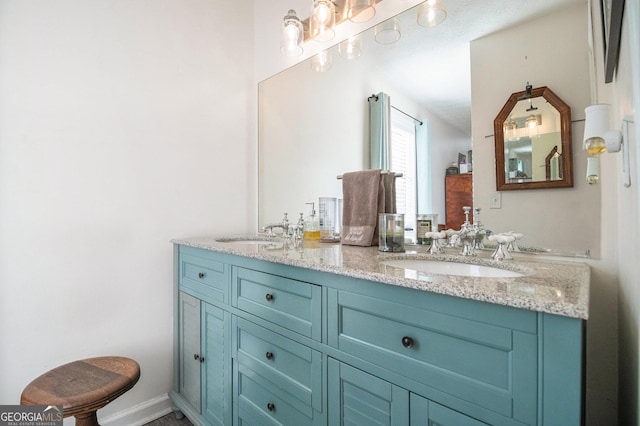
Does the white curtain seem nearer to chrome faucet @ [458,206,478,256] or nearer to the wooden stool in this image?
chrome faucet @ [458,206,478,256]

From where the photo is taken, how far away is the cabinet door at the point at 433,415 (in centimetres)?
67

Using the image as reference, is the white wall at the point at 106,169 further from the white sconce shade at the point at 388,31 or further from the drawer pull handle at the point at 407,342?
the drawer pull handle at the point at 407,342

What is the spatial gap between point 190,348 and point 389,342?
128cm

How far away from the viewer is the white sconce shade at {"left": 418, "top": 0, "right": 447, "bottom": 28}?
132 centimetres

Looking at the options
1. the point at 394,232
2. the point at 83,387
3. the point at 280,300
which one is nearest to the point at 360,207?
the point at 394,232

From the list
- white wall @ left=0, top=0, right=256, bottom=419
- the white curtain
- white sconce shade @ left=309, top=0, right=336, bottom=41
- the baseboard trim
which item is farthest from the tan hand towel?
the baseboard trim

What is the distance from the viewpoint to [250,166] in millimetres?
2262

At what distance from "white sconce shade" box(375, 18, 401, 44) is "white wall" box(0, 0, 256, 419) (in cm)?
111

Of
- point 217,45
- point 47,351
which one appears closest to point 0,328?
point 47,351

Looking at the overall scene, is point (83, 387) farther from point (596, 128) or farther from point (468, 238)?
point (596, 128)

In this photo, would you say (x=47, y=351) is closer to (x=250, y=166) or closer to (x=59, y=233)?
(x=59, y=233)

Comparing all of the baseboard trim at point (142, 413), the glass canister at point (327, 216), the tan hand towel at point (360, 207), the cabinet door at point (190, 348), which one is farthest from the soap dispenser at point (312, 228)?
Result: the baseboard trim at point (142, 413)

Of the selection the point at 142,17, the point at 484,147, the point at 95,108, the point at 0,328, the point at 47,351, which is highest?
the point at 142,17

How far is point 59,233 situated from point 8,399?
753 millimetres
